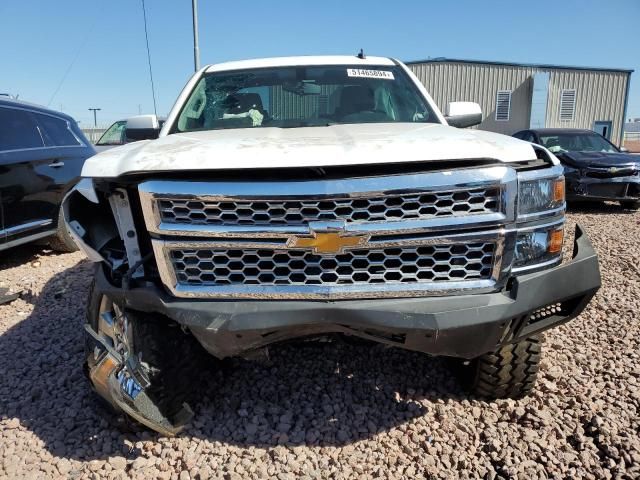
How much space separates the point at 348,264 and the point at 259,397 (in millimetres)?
1207

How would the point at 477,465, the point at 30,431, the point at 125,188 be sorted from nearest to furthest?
the point at 125,188, the point at 477,465, the point at 30,431

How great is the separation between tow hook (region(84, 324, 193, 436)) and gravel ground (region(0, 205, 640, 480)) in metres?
0.26

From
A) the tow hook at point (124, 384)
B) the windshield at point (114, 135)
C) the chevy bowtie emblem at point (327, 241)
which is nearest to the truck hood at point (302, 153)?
the chevy bowtie emblem at point (327, 241)

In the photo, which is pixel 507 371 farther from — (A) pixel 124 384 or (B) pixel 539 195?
(A) pixel 124 384

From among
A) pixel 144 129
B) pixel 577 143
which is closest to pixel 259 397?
pixel 144 129

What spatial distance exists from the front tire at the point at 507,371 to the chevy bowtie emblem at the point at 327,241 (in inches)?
40.2

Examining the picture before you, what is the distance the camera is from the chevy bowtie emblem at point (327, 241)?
177cm

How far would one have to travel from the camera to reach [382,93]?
3.34 meters

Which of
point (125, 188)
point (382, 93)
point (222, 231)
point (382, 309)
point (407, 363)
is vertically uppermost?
point (382, 93)

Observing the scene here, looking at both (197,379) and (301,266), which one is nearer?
(301,266)

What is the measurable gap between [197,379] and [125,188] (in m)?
1.05

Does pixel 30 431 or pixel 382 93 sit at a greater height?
pixel 382 93

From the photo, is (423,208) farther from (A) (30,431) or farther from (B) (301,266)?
(A) (30,431)

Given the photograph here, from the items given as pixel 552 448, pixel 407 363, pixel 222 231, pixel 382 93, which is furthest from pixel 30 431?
pixel 382 93
